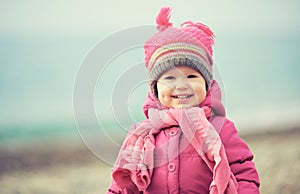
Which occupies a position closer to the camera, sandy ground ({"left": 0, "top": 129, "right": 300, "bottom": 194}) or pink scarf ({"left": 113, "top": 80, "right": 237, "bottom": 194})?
pink scarf ({"left": 113, "top": 80, "right": 237, "bottom": 194})

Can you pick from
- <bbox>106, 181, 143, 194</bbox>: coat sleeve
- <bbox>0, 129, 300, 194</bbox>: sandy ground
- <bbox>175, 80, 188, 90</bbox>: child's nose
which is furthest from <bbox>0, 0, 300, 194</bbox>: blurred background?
<bbox>175, 80, 188, 90</bbox>: child's nose

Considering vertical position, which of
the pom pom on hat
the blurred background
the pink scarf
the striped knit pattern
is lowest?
the pink scarf

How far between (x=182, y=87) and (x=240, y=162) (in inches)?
8.7

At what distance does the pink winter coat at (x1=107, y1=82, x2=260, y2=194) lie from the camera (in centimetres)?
115

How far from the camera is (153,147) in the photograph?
3.86 ft

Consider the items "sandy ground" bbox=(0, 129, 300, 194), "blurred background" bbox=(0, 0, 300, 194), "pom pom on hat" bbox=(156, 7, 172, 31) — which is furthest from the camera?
"blurred background" bbox=(0, 0, 300, 194)

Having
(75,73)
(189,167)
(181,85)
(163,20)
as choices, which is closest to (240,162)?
(189,167)

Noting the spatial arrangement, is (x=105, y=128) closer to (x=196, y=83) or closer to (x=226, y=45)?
(x=196, y=83)

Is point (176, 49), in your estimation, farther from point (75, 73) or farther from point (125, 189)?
point (75, 73)

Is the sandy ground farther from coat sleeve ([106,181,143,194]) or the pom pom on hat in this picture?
the pom pom on hat

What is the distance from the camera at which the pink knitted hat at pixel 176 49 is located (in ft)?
3.91

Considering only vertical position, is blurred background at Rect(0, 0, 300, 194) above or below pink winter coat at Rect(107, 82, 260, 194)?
above

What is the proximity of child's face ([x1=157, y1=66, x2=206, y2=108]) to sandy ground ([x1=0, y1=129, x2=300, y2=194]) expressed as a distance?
74 cm

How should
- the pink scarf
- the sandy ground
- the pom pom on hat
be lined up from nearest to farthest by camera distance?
the pink scarf
the pom pom on hat
the sandy ground
